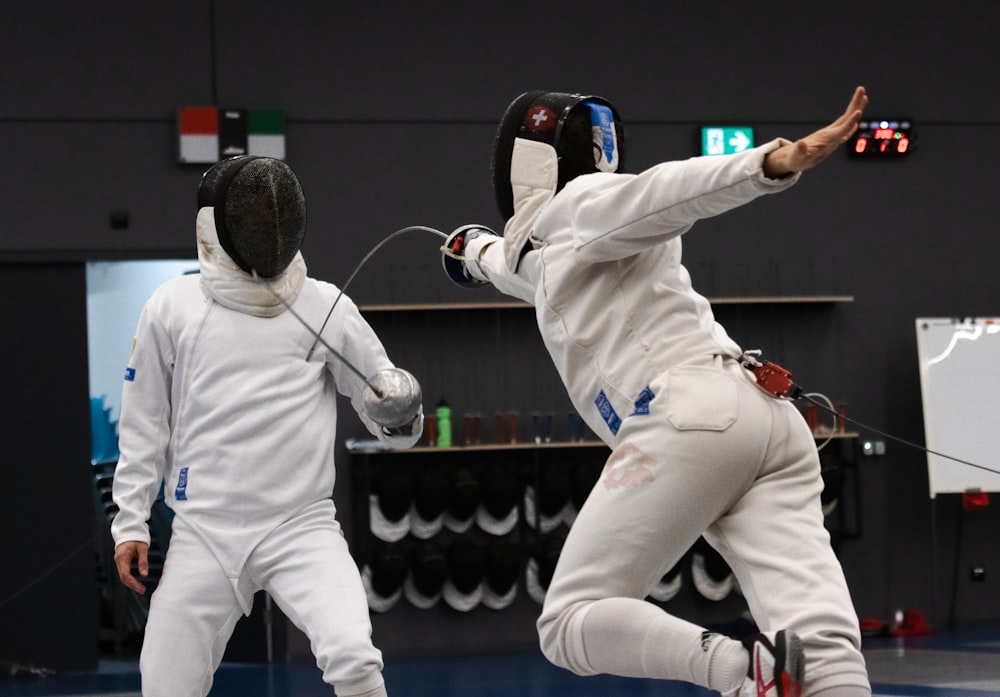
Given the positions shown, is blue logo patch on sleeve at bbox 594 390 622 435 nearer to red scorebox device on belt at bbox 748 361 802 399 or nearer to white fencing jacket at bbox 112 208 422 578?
red scorebox device on belt at bbox 748 361 802 399

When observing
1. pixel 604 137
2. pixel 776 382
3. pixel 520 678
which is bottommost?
pixel 520 678

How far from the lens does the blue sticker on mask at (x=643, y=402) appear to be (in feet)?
6.46

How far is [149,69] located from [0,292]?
3.72 feet

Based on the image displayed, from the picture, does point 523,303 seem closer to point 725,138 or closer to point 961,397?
point 725,138

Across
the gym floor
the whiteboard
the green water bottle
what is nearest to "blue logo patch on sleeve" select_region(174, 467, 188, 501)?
the gym floor

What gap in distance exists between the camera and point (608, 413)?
6.81 ft

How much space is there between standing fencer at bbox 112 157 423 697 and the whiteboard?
140 inches

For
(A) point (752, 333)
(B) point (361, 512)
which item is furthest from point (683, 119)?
(B) point (361, 512)

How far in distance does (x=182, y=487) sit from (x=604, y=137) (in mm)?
1124

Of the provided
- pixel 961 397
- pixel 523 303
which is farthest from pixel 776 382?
pixel 961 397

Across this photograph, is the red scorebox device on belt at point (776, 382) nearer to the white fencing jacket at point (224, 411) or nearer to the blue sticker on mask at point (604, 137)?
the blue sticker on mask at point (604, 137)

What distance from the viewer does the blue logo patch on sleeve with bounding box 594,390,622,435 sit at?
2062mm

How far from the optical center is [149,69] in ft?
18.1

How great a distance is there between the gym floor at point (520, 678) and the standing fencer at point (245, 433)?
1.98 metres
